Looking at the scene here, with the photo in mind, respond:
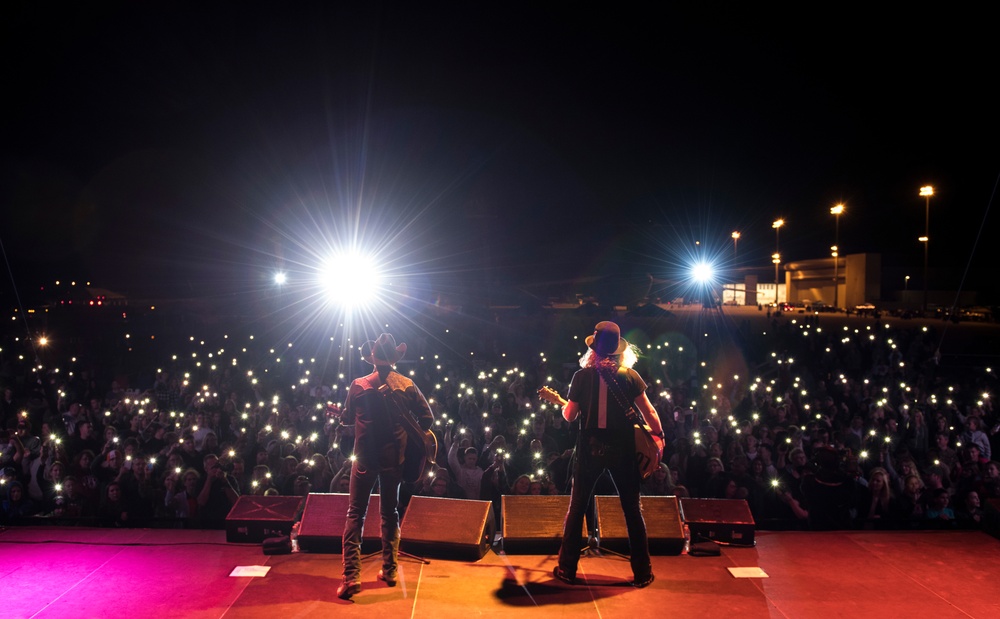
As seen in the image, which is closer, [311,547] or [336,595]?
[336,595]

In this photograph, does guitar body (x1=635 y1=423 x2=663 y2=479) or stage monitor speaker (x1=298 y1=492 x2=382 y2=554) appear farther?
stage monitor speaker (x1=298 y1=492 x2=382 y2=554)

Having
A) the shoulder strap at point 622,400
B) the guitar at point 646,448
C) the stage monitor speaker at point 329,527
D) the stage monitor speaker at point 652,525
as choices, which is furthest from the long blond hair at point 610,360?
the stage monitor speaker at point 329,527

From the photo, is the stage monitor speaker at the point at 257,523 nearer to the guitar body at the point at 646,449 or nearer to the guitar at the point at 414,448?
the guitar at the point at 414,448

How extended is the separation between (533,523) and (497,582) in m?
0.64

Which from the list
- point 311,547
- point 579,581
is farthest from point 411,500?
point 579,581

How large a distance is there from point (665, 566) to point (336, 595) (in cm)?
221

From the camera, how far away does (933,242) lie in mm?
55812

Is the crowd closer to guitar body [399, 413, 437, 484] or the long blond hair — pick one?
guitar body [399, 413, 437, 484]

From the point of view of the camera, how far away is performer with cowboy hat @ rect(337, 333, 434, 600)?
3986 millimetres

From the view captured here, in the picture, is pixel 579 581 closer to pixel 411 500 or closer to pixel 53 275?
pixel 411 500

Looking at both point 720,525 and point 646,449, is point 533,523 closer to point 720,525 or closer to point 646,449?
point 646,449

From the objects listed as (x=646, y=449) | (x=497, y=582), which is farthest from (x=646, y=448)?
(x=497, y=582)

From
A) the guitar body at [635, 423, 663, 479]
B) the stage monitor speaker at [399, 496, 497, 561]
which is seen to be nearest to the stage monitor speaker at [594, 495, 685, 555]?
the guitar body at [635, 423, 663, 479]

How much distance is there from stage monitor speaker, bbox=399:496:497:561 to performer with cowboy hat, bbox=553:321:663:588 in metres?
0.76
